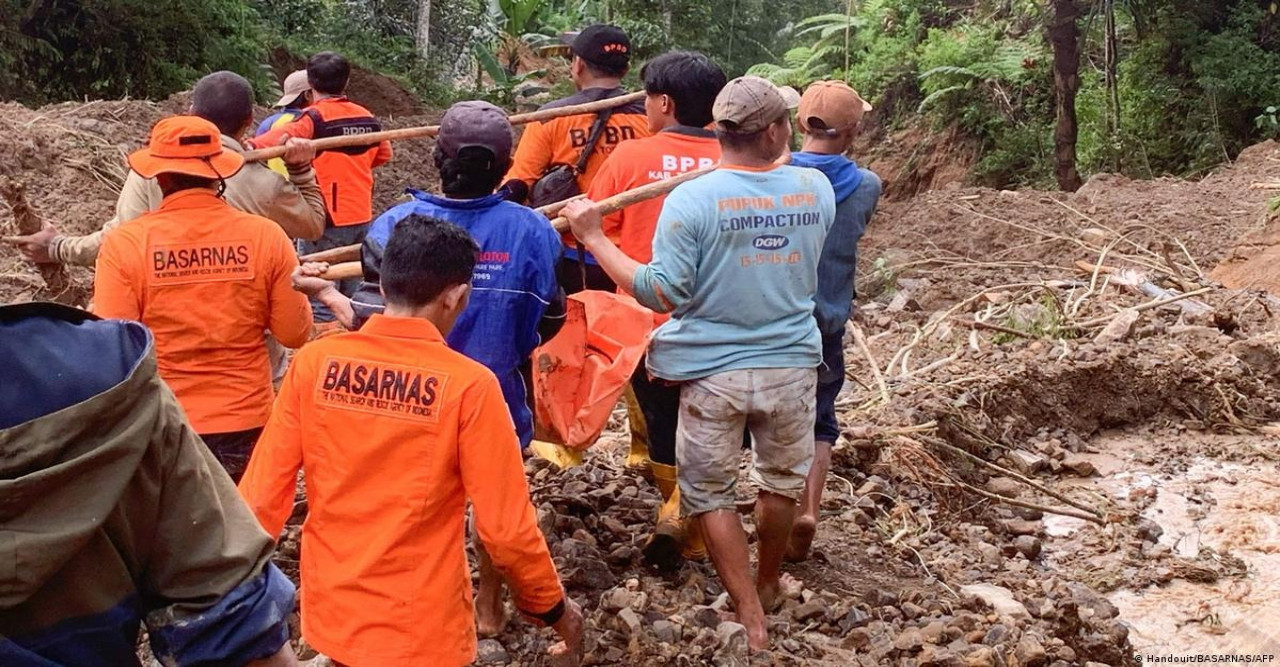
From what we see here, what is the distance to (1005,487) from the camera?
6.72m

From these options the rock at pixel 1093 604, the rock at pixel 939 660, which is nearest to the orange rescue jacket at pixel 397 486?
the rock at pixel 939 660

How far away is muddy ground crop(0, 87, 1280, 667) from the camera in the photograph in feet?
14.5

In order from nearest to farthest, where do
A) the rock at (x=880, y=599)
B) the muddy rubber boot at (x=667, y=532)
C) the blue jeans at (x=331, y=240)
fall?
the muddy rubber boot at (x=667, y=532) → the rock at (x=880, y=599) → the blue jeans at (x=331, y=240)

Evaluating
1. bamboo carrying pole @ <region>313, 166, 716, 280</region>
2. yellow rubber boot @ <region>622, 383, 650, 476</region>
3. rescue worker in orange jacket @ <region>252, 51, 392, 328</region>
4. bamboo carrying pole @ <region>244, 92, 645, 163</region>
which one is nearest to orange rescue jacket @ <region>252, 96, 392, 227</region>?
rescue worker in orange jacket @ <region>252, 51, 392, 328</region>

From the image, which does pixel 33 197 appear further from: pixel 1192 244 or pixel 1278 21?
pixel 1278 21

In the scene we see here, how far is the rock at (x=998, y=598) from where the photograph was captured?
473cm

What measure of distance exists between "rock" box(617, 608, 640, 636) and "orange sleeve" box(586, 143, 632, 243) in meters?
1.32

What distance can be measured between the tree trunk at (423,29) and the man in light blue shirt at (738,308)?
835 inches

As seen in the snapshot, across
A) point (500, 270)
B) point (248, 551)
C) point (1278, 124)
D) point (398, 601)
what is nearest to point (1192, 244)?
point (1278, 124)

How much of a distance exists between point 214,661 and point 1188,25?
17.6 m

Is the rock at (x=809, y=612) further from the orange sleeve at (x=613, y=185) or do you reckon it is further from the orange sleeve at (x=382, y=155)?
the orange sleeve at (x=382, y=155)

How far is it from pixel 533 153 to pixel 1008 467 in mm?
3589

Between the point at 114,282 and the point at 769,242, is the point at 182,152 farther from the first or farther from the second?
the point at 769,242

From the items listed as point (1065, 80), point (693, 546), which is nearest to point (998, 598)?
point (693, 546)
